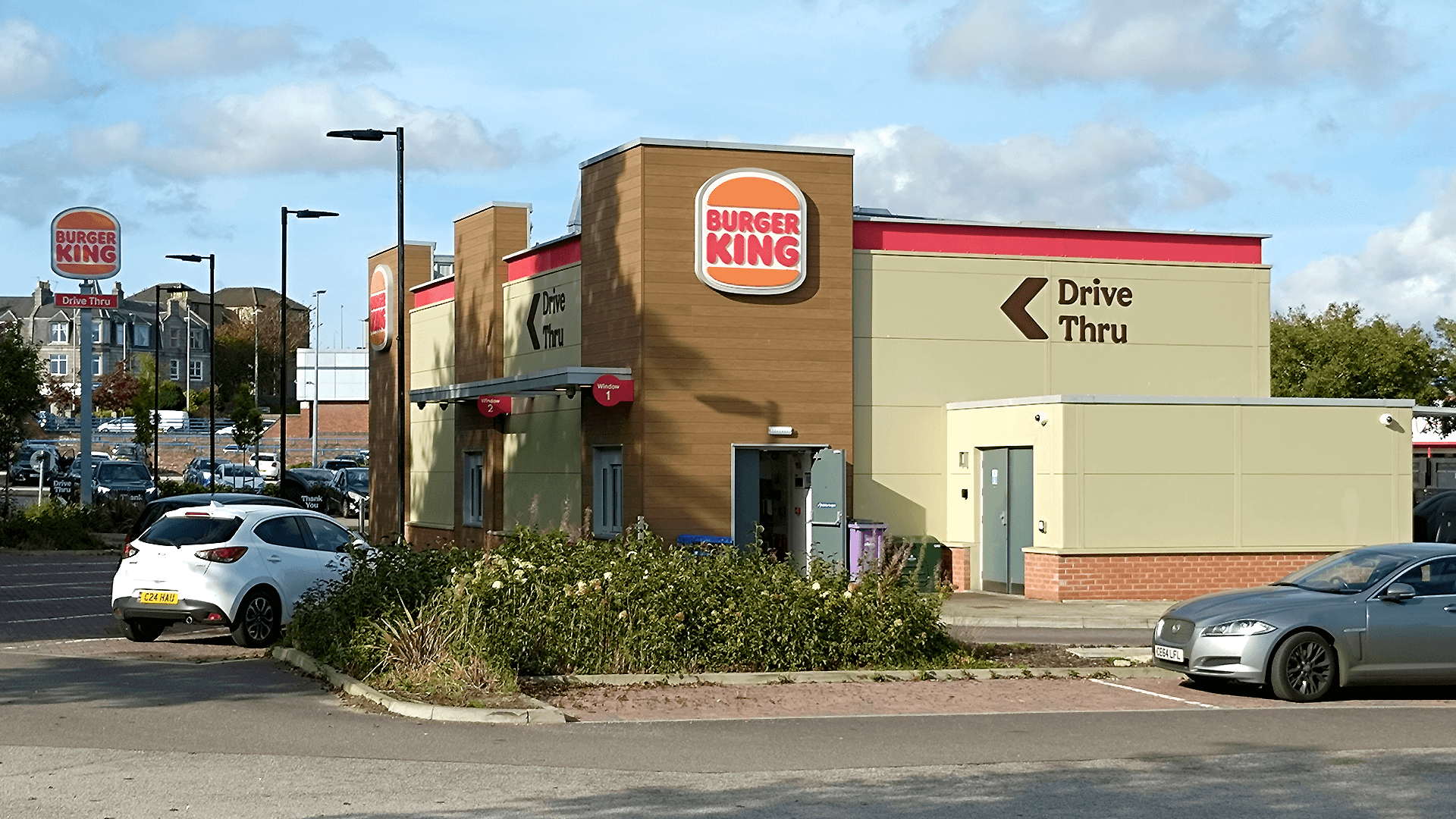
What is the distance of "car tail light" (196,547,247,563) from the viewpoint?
1769 cm

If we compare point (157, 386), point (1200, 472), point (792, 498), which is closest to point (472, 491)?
point (792, 498)

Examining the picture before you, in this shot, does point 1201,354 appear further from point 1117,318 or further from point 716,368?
point 716,368

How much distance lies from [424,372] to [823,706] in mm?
25665

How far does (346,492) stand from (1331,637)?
147 feet

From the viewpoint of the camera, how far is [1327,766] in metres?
10.8

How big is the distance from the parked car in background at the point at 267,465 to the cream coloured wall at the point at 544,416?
127ft

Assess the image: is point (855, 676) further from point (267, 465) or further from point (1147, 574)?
point (267, 465)

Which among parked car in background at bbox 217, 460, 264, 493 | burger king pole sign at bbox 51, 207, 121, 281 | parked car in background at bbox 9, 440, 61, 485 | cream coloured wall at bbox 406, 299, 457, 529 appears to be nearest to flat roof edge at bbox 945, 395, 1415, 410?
cream coloured wall at bbox 406, 299, 457, 529

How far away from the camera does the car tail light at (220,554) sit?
58.0ft

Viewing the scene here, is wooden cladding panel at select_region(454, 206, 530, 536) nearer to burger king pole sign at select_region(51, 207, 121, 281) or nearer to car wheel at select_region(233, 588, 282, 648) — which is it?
burger king pole sign at select_region(51, 207, 121, 281)

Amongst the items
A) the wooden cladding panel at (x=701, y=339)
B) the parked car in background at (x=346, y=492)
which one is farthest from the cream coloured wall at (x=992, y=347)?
the parked car in background at (x=346, y=492)

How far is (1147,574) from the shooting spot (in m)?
25.7

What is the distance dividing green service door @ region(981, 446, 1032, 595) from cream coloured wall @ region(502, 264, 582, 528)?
6.85 meters

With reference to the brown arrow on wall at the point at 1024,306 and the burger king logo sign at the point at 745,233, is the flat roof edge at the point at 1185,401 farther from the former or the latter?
the burger king logo sign at the point at 745,233
